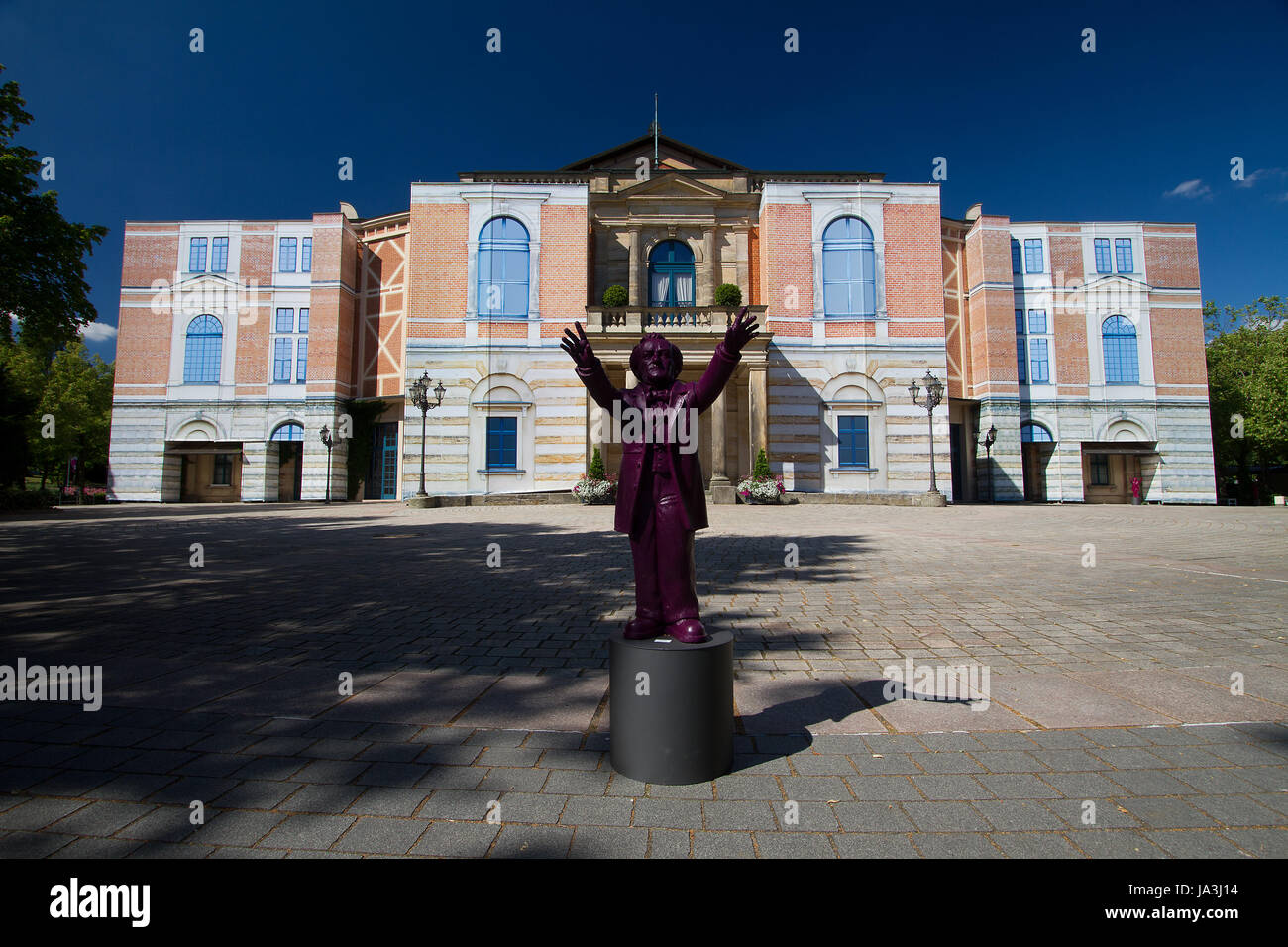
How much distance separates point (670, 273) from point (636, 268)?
152 centimetres

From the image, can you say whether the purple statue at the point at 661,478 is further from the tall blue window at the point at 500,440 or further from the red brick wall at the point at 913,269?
the red brick wall at the point at 913,269

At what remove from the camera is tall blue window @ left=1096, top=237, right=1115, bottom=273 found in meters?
28.2

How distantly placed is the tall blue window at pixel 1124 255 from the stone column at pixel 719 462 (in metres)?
22.7

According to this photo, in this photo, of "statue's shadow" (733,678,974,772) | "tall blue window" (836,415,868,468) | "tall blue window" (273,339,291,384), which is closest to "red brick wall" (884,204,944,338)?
"tall blue window" (836,415,868,468)

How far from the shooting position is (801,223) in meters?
22.4

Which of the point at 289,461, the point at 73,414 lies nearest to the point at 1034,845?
the point at 289,461

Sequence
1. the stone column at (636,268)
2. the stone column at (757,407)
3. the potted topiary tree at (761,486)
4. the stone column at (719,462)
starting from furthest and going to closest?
the stone column at (636,268)
the stone column at (757,407)
the stone column at (719,462)
the potted topiary tree at (761,486)

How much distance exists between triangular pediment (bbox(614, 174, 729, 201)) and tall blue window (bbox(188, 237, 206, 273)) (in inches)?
858

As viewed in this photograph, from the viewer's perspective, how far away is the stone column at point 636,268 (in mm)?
22766

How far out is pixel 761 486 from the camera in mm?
18953
